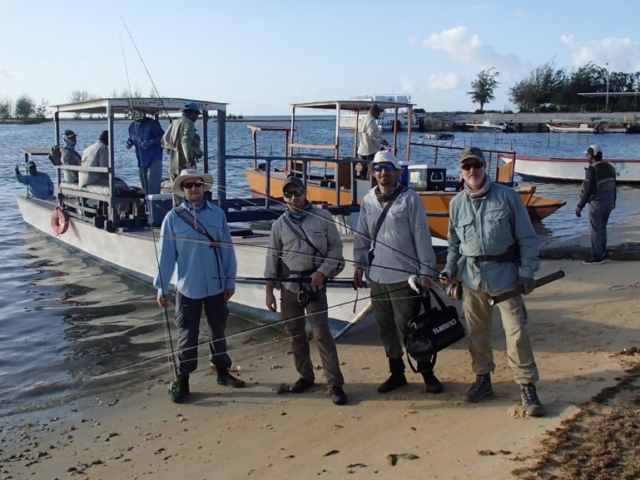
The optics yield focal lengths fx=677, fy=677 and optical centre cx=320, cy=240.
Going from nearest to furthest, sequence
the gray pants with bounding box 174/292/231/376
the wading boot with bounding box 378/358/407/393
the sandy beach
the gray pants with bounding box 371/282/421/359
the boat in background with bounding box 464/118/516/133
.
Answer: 1. the sandy beach
2. the gray pants with bounding box 371/282/421/359
3. the wading boot with bounding box 378/358/407/393
4. the gray pants with bounding box 174/292/231/376
5. the boat in background with bounding box 464/118/516/133

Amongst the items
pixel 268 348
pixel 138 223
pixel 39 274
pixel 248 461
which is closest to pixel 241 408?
pixel 248 461

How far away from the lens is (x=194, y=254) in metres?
5.77

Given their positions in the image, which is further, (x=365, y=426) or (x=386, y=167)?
(x=386, y=167)

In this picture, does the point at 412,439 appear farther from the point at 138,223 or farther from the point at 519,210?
the point at 138,223

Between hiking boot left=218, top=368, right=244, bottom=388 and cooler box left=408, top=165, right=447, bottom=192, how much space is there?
26.2 feet

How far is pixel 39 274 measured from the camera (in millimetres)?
12445

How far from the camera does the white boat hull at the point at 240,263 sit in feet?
26.0

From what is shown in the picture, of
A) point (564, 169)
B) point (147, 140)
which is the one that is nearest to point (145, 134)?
point (147, 140)

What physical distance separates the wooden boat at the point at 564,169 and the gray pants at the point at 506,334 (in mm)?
20990

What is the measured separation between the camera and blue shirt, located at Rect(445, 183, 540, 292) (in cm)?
474

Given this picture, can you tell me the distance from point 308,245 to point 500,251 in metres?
1.56

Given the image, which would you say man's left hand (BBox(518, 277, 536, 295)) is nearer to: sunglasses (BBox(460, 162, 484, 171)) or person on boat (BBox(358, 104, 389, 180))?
sunglasses (BBox(460, 162, 484, 171))

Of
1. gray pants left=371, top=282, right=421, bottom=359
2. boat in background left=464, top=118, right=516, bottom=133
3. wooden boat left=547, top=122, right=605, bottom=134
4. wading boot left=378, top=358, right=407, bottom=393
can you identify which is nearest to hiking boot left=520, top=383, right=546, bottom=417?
gray pants left=371, top=282, right=421, bottom=359

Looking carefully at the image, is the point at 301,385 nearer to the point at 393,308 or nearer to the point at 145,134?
the point at 393,308
